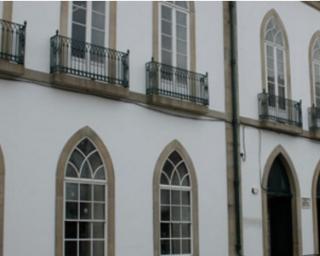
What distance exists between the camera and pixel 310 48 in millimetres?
17578

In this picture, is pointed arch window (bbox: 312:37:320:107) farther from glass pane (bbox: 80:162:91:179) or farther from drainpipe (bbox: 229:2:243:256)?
glass pane (bbox: 80:162:91:179)

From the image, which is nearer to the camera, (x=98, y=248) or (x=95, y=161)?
(x=98, y=248)

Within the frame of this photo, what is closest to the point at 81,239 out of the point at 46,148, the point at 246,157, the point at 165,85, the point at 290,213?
the point at 46,148

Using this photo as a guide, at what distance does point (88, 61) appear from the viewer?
11617 millimetres

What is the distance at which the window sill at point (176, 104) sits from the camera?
12.4m

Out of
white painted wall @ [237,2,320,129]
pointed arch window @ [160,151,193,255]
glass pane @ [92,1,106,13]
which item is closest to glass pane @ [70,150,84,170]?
pointed arch window @ [160,151,193,255]

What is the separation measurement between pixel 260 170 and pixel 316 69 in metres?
4.30

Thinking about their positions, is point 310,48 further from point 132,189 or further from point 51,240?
point 51,240

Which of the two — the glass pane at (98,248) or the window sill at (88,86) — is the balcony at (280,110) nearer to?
the window sill at (88,86)

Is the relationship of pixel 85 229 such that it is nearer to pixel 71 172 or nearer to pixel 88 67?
pixel 71 172

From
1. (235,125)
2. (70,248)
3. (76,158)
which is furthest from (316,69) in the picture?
(70,248)

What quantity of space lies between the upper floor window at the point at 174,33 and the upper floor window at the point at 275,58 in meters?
2.91

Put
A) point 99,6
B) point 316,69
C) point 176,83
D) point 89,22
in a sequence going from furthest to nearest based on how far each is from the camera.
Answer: point 316,69 → point 176,83 → point 99,6 → point 89,22

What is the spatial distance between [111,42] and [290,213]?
6.85 meters
